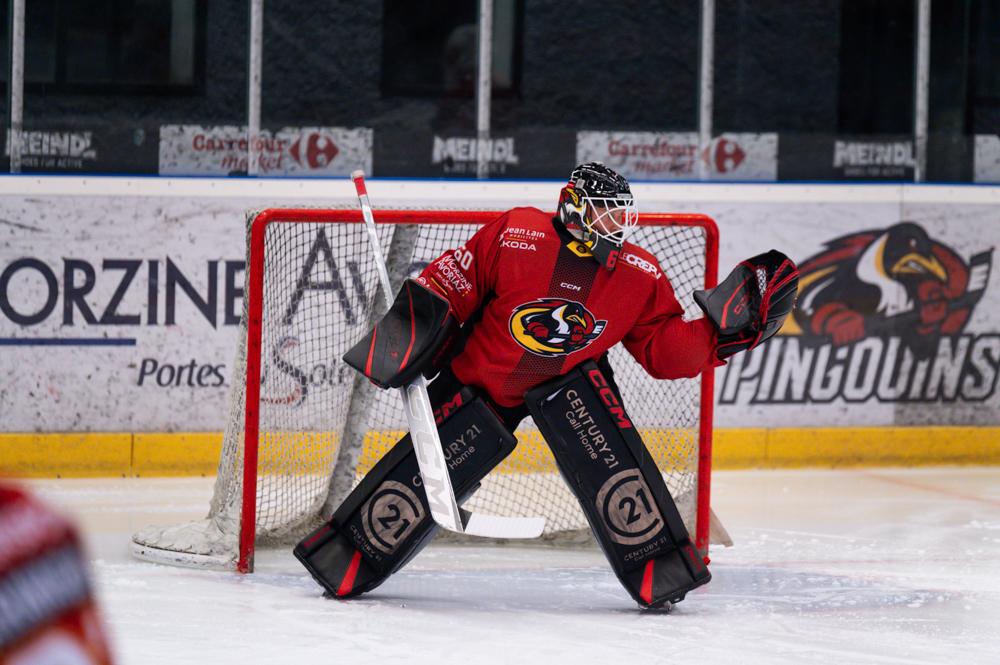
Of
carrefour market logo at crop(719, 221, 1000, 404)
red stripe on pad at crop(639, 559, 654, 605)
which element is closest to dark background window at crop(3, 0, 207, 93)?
carrefour market logo at crop(719, 221, 1000, 404)

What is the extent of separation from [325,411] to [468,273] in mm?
989

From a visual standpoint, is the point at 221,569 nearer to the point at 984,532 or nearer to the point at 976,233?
the point at 984,532

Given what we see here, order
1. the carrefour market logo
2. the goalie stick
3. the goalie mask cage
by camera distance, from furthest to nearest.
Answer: the carrefour market logo < the goalie mask cage < the goalie stick

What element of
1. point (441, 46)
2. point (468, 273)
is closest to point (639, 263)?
point (468, 273)

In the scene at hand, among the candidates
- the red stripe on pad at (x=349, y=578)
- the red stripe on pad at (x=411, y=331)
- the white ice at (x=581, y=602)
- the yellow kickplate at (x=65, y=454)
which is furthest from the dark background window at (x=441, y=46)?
the red stripe on pad at (x=349, y=578)

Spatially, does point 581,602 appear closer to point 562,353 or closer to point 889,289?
point 562,353

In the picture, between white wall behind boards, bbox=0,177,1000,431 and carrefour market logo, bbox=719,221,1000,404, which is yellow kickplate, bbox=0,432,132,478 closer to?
white wall behind boards, bbox=0,177,1000,431

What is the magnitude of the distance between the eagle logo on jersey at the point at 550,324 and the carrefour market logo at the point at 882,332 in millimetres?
2386

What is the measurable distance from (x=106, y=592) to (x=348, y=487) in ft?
2.68

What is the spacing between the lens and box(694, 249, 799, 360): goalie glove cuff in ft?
10.4

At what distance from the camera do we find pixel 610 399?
3.24m

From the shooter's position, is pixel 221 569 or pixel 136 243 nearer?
pixel 221 569

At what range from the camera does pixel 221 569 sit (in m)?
3.60

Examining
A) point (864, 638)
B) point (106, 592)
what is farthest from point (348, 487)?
point (864, 638)
